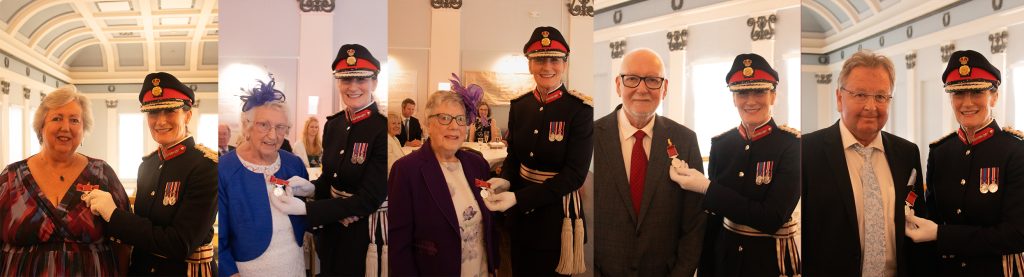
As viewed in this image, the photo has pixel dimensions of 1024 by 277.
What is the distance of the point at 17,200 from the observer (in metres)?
3.58

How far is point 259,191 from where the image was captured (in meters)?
3.43

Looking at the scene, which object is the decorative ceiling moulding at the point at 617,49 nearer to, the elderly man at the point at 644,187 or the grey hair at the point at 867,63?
the elderly man at the point at 644,187

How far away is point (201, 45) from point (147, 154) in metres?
0.59

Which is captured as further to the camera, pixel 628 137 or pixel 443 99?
pixel 628 137

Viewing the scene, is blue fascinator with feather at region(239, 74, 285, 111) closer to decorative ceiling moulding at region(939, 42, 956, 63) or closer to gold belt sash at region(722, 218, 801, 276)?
gold belt sash at region(722, 218, 801, 276)

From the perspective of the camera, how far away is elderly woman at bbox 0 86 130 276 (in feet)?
11.6

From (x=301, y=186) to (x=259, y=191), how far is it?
18 cm

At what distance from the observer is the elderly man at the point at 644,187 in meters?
3.52

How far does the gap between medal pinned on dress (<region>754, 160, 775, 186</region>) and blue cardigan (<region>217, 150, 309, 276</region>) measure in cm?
217

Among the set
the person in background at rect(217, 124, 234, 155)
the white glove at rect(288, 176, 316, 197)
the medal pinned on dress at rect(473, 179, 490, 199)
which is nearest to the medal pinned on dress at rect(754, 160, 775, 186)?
the medal pinned on dress at rect(473, 179, 490, 199)

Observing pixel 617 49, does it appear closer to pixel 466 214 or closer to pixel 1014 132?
pixel 466 214

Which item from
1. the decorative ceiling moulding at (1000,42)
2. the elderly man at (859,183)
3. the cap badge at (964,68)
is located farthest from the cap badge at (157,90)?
the decorative ceiling moulding at (1000,42)

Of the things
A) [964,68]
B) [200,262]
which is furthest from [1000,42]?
[200,262]

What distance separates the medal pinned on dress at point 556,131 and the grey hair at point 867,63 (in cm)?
146
